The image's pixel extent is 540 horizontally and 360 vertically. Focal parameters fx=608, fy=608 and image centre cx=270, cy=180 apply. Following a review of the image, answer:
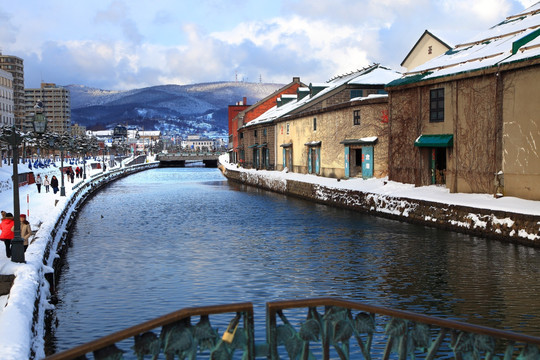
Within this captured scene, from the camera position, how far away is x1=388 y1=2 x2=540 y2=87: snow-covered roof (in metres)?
27.4

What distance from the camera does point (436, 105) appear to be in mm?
33250

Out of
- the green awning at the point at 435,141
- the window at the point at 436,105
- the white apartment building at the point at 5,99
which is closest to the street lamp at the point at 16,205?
the green awning at the point at 435,141

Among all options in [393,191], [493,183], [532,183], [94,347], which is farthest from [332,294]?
[393,191]

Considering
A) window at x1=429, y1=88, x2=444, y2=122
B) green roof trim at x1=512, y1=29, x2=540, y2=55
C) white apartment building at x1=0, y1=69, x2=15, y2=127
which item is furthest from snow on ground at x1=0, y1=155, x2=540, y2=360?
white apartment building at x1=0, y1=69, x2=15, y2=127

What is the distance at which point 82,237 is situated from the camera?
2714 cm

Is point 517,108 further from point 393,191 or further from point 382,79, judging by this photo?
point 382,79

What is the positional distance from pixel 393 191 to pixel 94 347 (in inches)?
1222

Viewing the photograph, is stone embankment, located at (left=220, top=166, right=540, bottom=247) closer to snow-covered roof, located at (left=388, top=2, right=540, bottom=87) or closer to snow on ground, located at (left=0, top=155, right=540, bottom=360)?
snow on ground, located at (left=0, top=155, right=540, bottom=360)

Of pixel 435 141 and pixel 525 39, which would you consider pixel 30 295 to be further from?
pixel 435 141

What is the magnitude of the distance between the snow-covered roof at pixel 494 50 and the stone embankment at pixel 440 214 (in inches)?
277

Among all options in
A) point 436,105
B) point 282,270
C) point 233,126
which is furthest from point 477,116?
point 233,126

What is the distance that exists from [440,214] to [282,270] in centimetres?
1112

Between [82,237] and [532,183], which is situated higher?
[532,183]

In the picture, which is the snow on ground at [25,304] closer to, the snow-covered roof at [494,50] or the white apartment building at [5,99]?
the snow-covered roof at [494,50]
